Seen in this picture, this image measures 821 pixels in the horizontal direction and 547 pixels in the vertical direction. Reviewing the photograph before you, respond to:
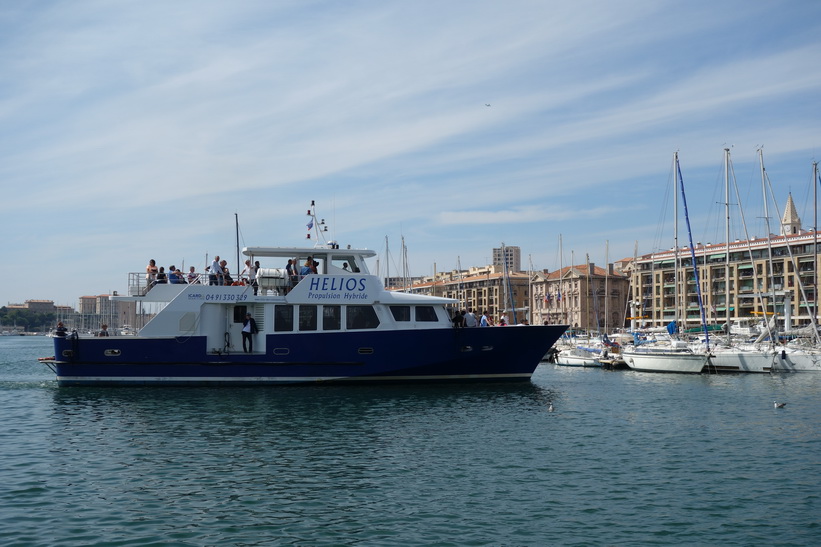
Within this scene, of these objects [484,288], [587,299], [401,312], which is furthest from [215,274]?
[484,288]

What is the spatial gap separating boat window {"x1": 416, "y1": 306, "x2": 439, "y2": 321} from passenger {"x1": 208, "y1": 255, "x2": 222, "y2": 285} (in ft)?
24.1

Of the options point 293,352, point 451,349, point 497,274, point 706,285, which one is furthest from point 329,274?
point 497,274

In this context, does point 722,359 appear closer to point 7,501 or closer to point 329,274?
point 329,274

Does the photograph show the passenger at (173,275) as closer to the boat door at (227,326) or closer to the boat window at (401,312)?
the boat door at (227,326)

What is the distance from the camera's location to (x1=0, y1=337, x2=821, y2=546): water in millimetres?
10945

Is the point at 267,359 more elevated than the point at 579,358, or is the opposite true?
the point at 267,359

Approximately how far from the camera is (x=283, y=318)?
27328 mm

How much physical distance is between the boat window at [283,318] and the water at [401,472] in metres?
2.85

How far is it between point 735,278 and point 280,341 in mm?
98540

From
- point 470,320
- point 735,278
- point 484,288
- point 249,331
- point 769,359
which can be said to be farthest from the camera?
point 484,288

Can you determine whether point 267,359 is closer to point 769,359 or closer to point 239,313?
point 239,313

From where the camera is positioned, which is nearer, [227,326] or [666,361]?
[227,326]

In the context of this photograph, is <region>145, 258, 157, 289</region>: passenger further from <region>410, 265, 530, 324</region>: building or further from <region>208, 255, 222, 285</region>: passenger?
<region>410, 265, 530, 324</region>: building

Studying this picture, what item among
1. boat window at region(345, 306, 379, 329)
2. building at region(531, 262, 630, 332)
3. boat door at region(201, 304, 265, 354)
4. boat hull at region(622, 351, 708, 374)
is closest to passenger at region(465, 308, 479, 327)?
boat window at region(345, 306, 379, 329)
